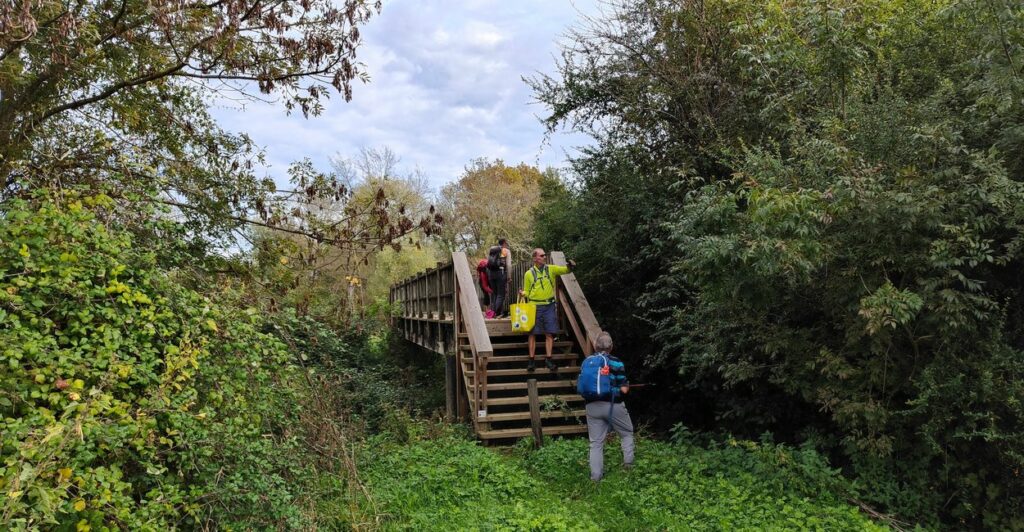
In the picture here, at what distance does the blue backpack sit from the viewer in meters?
6.45

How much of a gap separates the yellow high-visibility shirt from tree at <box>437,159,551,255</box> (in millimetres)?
20725

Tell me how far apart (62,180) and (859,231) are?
278 inches

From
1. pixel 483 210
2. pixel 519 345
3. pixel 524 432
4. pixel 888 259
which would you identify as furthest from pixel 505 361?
pixel 483 210

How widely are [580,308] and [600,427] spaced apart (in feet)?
9.35

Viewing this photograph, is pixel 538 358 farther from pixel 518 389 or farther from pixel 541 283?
pixel 541 283

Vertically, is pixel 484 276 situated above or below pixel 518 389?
above

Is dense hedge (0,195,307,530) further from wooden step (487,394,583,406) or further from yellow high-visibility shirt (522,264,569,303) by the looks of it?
yellow high-visibility shirt (522,264,569,303)

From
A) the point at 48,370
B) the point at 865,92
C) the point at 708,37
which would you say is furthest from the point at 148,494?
the point at 708,37

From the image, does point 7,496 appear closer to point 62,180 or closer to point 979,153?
point 62,180

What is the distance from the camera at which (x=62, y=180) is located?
5.73m

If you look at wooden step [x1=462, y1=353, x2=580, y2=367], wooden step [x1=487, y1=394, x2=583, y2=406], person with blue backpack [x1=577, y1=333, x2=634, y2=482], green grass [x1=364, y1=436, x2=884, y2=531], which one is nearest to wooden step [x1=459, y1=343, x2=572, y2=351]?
wooden step [x1=462, y1=353, x2=580, y2=367]

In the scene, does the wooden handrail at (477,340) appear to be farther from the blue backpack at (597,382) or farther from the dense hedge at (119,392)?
the dense hedge at (119,392)

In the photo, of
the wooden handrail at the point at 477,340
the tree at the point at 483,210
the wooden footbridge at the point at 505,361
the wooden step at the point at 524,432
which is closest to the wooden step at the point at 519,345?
the wooden footbridge at the point at 505,361

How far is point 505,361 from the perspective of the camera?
9477 millimetres
